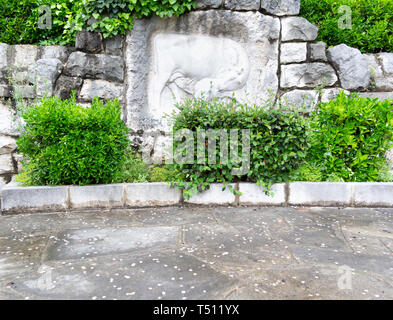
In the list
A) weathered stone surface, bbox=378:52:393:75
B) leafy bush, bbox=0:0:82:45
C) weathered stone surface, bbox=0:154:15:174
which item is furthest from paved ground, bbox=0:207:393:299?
leafy bush, bbox=0:0:82:45

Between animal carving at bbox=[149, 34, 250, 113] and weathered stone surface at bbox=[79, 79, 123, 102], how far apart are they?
1.62ft

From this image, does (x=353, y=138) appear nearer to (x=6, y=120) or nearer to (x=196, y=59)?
(x=196, y=59)

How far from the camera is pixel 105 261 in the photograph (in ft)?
7.78

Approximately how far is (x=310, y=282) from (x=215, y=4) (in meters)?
3.65

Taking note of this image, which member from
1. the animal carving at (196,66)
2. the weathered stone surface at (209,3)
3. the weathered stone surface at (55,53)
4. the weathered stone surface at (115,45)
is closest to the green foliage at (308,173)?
the animal carving at (196,66)

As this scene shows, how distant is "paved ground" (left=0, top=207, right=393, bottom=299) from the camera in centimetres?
200

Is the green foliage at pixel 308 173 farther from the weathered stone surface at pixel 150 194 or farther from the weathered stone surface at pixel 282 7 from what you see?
the weathered stone surface at pixel 282 7

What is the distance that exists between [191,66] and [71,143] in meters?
2.09

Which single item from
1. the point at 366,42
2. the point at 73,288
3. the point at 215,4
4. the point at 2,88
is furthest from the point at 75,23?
the point at 366,42

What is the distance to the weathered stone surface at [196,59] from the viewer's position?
458 cm

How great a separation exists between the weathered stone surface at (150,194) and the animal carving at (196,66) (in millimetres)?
1468

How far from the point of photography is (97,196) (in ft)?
11.7

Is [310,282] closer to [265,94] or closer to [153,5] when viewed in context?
[265,94]

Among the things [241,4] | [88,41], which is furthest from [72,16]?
[241,4]
